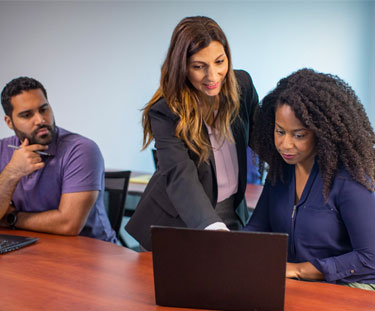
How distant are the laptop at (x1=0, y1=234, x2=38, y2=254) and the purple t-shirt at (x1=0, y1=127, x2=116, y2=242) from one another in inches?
12.4

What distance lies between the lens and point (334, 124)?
143 cm

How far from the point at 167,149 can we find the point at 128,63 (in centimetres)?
294

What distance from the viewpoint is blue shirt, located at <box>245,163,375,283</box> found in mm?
1371

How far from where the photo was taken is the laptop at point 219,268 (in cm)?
107

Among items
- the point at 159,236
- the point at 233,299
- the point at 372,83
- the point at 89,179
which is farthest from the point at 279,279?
the point at 372,83

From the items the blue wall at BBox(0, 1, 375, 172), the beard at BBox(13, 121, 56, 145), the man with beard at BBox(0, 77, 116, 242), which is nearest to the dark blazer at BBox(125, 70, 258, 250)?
the man with beard at BBox(0, 77, 116, 242)

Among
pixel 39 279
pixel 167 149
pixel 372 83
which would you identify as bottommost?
pixel 39 279

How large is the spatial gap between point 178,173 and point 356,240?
622mm

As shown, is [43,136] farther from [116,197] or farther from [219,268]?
[219,268]

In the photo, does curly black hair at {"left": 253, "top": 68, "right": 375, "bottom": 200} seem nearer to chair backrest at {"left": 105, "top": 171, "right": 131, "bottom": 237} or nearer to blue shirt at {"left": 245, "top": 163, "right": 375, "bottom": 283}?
blue shirt at {"left": 245, "top": 163, "right": 375, "bottom": 283}

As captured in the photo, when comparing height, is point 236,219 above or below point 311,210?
below

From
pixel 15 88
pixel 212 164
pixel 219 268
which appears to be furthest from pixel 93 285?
pixel 15 88

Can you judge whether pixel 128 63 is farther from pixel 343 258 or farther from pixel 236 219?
pixel 343 258

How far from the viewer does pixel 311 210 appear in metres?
1.50
